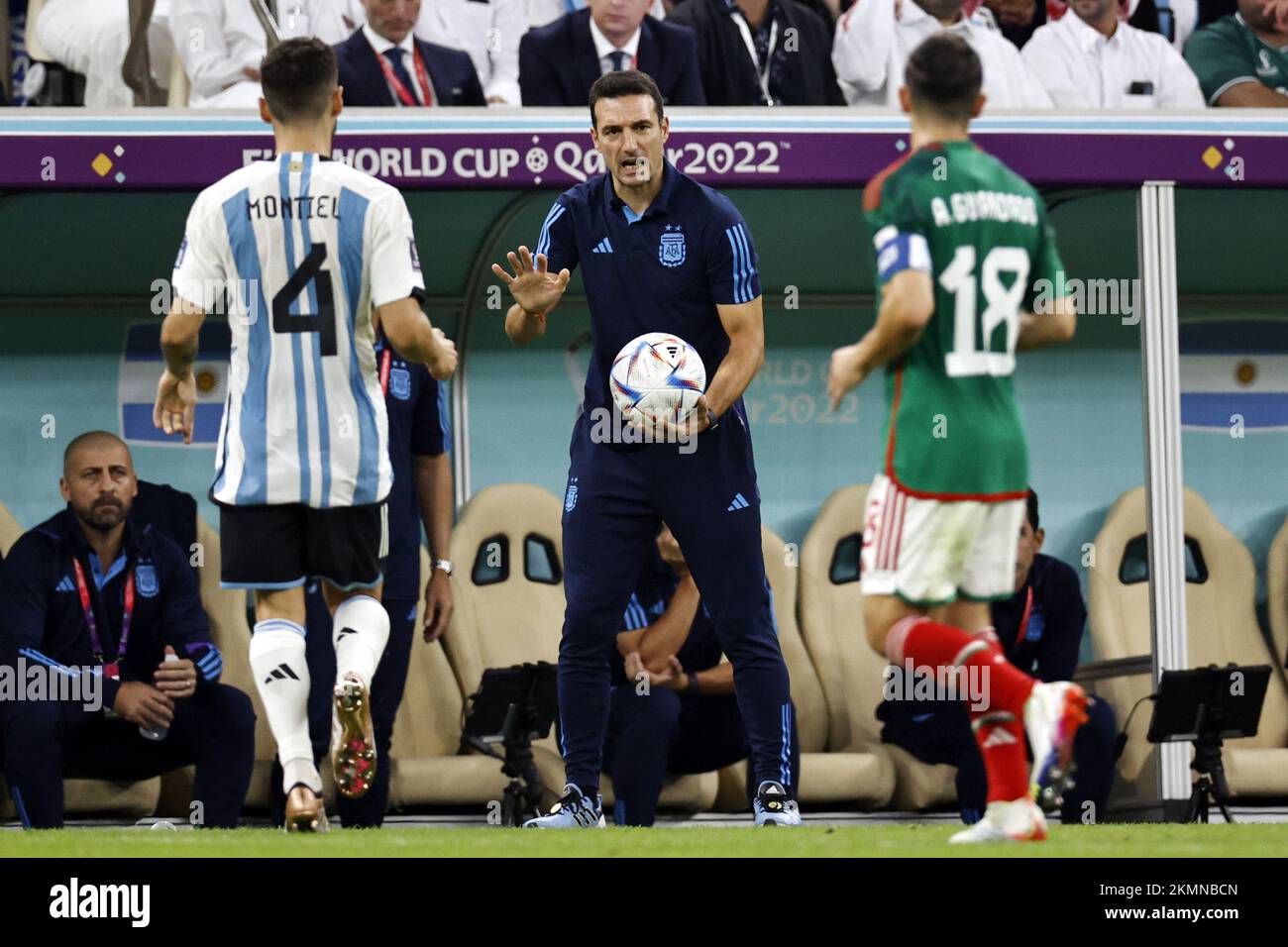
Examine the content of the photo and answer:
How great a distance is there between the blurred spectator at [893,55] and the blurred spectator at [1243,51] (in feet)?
2.48

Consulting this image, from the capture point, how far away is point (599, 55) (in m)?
7.96

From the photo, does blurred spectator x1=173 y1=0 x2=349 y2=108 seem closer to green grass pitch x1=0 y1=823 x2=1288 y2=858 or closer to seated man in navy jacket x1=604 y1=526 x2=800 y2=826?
seated man in navy jacket x1=604 y1=526 x2=800 y2=826

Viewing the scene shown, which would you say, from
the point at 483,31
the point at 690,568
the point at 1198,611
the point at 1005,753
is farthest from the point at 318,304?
the point at 1198,611

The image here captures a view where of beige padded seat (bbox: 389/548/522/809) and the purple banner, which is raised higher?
the purple banner

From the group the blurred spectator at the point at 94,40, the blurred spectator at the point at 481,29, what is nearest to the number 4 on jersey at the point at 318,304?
the blurred spectator at the point at 94,40

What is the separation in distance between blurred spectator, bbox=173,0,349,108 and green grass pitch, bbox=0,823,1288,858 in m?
3.66

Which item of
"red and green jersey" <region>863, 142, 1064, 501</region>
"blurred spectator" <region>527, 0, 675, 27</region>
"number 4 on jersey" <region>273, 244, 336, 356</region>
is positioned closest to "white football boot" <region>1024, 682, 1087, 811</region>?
"red and green jersey" <region>863, 142, 1064, 501</region>

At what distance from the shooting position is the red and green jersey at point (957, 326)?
439 cm

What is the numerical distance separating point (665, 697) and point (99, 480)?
2.17 metres

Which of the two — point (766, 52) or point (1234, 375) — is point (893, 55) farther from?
point (1234, 375)

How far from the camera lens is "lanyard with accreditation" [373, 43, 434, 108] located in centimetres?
800

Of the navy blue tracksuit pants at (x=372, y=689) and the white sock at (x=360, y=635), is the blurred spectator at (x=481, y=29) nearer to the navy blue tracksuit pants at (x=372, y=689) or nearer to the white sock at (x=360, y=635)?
the navy blue tracksuit pants at (x=372, y=689)
